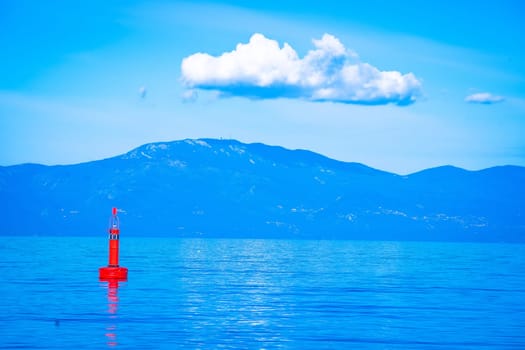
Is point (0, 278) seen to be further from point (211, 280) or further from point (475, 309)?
point (475, 309)

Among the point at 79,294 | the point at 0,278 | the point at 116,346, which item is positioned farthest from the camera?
the point at 0,278

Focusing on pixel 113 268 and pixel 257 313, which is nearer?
pixel 257 313

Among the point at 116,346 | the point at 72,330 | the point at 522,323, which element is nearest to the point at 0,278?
the point at 72,330

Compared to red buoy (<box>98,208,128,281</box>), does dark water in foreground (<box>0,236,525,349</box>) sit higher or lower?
lower

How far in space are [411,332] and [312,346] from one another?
7672 millimetres

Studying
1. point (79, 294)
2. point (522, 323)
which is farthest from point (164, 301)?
point (522, 323)

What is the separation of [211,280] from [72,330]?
39.1 metres

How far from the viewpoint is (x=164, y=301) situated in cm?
6016

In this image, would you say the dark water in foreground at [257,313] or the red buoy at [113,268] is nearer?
the dark water in foreground at [257,313]

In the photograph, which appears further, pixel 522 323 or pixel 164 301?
pixel 164 301

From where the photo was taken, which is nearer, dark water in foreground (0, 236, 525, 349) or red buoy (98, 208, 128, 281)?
dark water in foreground (0, 236, 525, 349)

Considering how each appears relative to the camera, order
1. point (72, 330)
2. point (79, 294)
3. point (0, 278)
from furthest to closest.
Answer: point (0, 278), point (79, 294), point (72, 330)

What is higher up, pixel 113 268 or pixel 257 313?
pixel 113 268

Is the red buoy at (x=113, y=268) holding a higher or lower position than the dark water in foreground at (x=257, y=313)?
higher
